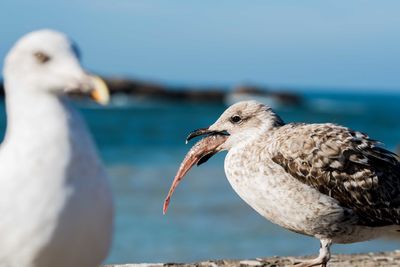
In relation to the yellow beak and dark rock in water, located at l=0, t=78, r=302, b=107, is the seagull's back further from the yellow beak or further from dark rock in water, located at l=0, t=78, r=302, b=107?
dark rock in water, located at l=0, t=78, r=302, b=107

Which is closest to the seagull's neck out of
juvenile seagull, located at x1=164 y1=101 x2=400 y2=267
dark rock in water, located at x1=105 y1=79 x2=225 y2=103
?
juvenile seagull, located at x1=164 y1=101 x2=400 y2=267

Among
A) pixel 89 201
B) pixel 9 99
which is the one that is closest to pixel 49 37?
pixel 9 99

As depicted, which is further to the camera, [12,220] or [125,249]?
[125,249]

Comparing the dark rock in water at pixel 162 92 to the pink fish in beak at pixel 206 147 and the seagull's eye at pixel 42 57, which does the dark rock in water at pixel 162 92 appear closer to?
the pink fish in beak at pixel 206 147

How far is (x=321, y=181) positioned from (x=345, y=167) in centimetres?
22

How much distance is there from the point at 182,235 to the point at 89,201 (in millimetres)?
11493

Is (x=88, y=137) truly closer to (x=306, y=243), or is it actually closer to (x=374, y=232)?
(x=374, y=232)

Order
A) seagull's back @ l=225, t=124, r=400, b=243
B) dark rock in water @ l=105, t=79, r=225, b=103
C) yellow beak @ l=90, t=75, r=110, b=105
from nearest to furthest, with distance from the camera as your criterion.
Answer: yellow beak @ l=90, t=75, r=110, b=105 → seagull's back @ l=225, t=124, r=400, b=243 → dark rock in water @ l=105, t=79, r=225, b=103

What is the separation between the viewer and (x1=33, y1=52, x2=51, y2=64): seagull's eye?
3336mm

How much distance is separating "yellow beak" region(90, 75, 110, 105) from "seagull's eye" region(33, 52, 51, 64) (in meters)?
0.23

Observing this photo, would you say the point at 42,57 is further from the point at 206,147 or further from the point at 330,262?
the point at 330,262

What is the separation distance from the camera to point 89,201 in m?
3.29

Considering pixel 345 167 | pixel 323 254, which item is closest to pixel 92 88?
pixel 345 167

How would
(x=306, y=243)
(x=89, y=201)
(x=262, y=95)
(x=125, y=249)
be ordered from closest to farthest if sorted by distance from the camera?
(x=89, y=201) → (x=125, y=249) → (x=306, y=243) → (x=262, y=95)
